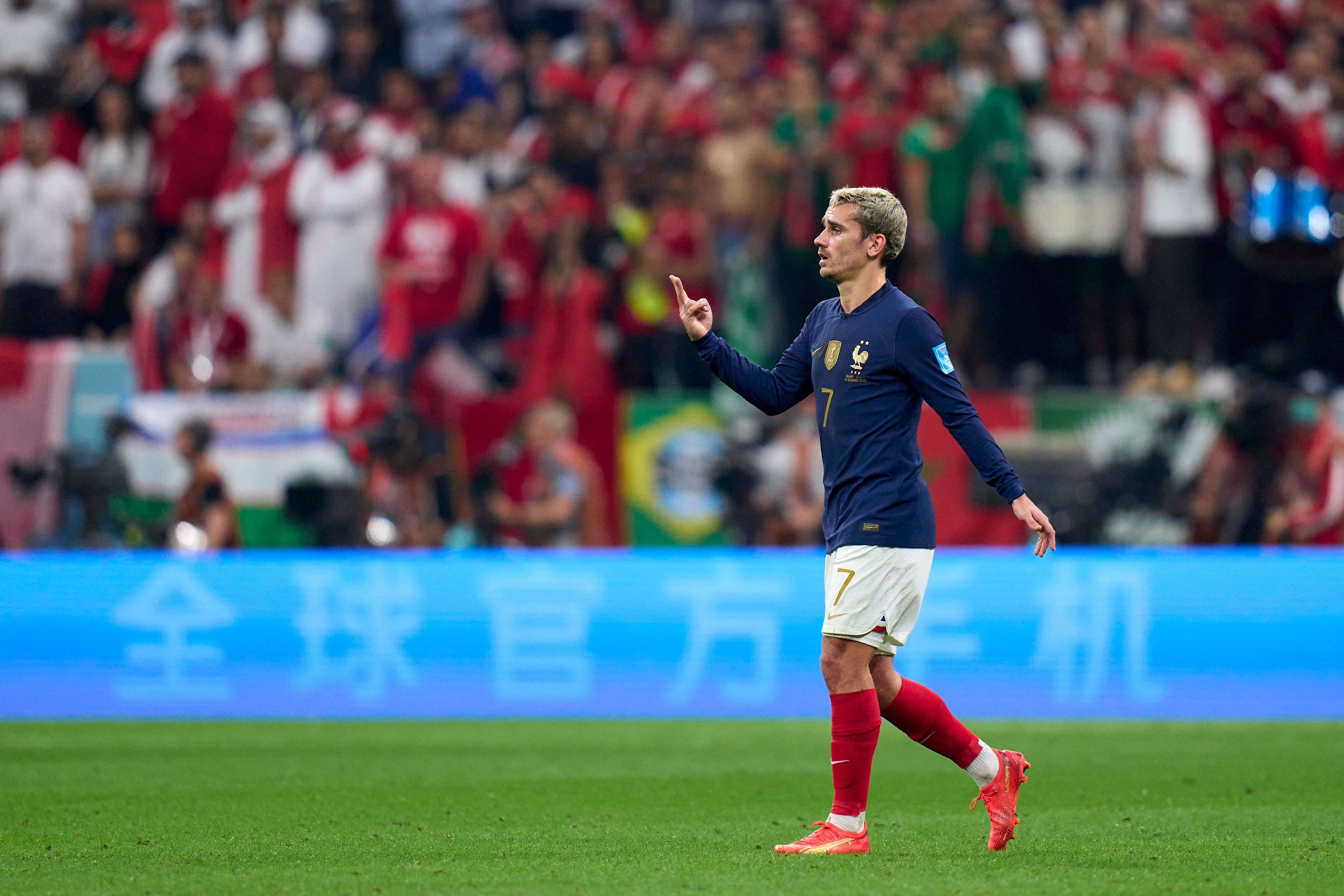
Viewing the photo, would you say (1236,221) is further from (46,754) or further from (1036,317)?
(46,754)

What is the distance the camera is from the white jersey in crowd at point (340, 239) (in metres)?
16.0

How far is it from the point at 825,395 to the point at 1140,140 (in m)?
9.65

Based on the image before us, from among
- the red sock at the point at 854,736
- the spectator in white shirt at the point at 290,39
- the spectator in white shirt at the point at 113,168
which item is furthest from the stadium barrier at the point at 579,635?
the spectator in white shirt at the point at 290,39

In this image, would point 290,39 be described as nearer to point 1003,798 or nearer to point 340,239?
point 340,239

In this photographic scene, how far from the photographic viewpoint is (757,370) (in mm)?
6445

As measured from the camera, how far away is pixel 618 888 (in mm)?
5395

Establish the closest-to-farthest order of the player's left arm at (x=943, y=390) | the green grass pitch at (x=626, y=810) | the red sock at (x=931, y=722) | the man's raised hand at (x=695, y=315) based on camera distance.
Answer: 1. the green grass pitch at (x=626, y=810)
2. the player's left arm at (x=943, y=390)
3. the red sock at (x=931, y=722)
4. the man's raised hand at (x=695, y=315)

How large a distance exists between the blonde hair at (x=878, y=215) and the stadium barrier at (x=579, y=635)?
6042mm

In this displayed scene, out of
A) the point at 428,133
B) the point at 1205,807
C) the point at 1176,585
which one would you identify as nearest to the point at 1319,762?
the point at 1205,807

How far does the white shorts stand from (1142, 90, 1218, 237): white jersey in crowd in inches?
380

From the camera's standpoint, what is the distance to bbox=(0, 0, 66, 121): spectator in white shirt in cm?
1761

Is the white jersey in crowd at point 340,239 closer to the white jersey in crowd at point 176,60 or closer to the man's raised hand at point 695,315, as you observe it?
the white jersey in crowd at point 176,60

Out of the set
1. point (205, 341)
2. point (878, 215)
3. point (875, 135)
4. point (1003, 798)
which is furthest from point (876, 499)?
point (205, 341)

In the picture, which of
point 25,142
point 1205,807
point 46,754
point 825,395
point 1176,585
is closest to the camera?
point 825,395
